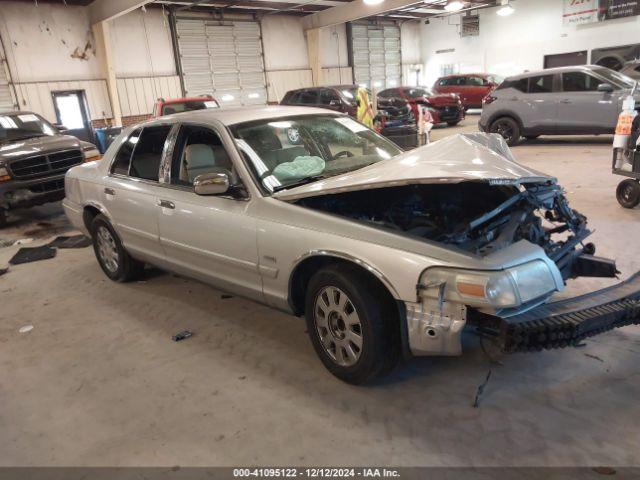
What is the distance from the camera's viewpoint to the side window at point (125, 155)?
4.26 meters

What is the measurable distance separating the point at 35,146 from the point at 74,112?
776cm

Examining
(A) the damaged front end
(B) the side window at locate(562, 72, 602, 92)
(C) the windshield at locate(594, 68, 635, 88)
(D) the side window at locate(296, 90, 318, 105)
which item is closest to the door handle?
(A) the damaged front end

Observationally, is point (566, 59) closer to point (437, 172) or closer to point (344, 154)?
point (344, 154)

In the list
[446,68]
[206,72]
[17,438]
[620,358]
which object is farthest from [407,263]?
[446,68]

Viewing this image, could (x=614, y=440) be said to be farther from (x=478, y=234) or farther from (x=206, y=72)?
(x=206, y=72)

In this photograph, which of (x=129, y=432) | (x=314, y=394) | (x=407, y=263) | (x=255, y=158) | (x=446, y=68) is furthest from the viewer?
(x=446, y=68)

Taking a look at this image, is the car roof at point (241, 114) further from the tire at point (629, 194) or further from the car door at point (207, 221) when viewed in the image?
the tire at point (629, 194)

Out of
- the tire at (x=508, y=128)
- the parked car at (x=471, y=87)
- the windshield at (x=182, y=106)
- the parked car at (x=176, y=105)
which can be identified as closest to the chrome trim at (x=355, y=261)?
the parked car at (x=176, y=105)

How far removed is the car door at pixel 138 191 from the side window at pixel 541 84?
31.1 ft

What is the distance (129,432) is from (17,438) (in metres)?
0.62

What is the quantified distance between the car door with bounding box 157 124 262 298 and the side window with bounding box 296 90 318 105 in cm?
1160

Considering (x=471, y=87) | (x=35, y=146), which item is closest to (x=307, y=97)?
(x=471, y=87)

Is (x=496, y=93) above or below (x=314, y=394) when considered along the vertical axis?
above

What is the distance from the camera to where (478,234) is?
271 centimetres
